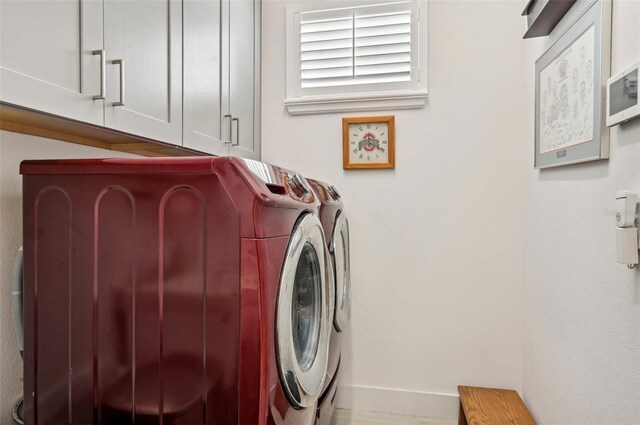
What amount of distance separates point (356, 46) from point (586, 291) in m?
1.77

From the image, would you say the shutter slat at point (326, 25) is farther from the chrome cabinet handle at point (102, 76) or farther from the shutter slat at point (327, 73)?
the chrome cabinet handle at point (102, 76)

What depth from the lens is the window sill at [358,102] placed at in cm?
233

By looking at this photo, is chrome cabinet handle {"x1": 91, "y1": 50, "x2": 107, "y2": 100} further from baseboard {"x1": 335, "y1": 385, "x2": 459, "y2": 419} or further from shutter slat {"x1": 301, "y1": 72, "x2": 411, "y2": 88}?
baseboard {"x1": 335, "y1": 385, "x2": 459, "y2": 419}

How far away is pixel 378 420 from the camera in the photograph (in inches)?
90.9

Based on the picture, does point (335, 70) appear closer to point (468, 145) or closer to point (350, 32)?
point (350, 32)

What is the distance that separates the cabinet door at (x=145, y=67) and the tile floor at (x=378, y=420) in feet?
5.83

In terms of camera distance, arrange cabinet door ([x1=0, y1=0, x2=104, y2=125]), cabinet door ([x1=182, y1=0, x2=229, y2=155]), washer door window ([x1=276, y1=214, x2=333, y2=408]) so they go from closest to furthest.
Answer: cabinet door ([x1=0, y1=0, x2=104, y2=125]), washer door window ([x1=276, y1=214, x2=333, y2=408]), cabinet door ([x1=182, y1=0, x2=229, y2=155])

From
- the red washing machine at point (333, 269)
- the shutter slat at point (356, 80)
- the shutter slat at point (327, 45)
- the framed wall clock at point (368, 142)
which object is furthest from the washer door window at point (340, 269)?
the shutter slat at point (327, 45)

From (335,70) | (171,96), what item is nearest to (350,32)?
(335,70)

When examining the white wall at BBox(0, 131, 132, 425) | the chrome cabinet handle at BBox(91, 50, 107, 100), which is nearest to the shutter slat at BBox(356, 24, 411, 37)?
the chrome cabinet handle at BBox(91, 50, 107, 100)

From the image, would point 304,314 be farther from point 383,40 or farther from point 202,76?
point 383,40

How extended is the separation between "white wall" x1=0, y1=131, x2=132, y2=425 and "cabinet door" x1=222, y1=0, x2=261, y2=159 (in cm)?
87

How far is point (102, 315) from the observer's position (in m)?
1.09

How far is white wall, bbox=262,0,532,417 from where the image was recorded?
2.25 metres
